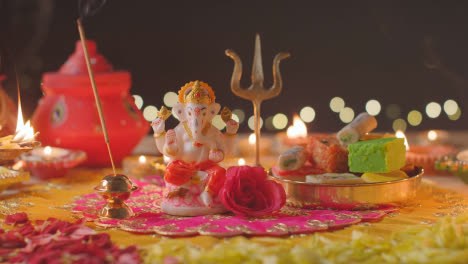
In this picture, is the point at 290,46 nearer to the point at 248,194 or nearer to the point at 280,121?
the point at 280,121

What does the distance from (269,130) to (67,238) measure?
8.61ft

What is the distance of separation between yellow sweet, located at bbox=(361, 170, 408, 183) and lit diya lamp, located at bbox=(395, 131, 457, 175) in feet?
0.90

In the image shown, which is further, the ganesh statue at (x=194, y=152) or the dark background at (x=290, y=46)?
the dark background at (x=290, y=46)

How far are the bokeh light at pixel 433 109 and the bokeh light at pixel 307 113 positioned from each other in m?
0.78

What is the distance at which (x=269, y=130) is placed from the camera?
3.87m

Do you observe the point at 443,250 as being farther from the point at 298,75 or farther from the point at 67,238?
the point at 298,75

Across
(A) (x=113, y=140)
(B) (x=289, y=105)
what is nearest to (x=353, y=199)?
(A) (x=113, y=140)

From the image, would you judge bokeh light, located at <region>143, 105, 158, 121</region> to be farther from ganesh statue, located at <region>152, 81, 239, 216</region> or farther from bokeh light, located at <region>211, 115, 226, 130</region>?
ganesh statue, located at <region>152, 81, 239, 216</region>

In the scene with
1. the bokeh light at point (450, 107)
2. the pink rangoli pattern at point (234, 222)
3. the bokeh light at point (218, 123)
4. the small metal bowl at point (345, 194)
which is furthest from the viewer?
the bokeh light at point (218, 123)

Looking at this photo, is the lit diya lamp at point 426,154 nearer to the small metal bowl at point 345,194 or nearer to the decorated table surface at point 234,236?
the decorated table surface at point 234,236

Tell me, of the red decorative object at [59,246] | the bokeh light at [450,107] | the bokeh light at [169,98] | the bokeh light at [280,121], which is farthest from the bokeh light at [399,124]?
the red decorative object at [59,246]

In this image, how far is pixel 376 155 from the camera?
5.67 feet

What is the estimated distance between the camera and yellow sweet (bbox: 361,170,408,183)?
5.67ft

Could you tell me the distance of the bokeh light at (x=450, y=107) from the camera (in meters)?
3.63
